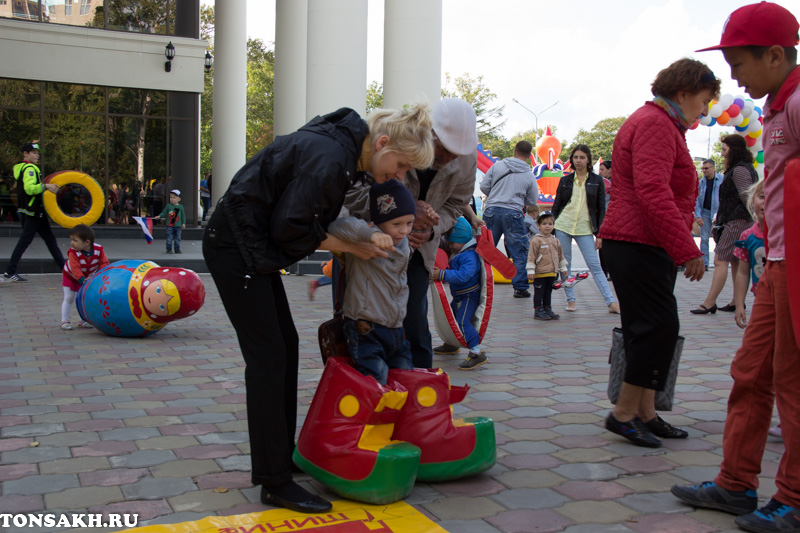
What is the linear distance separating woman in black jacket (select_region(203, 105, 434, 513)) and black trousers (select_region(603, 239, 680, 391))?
1.44 m

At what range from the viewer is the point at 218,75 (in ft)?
77.6

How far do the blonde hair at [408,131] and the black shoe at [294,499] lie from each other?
1432 mm

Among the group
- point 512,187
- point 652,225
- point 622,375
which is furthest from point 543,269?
point 652,225

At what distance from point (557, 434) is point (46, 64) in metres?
A: 19.4

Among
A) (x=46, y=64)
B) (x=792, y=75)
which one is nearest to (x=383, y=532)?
(x=792, y=75)

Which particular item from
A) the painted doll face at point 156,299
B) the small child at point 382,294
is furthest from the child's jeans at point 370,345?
the painted doll face at point 156,299

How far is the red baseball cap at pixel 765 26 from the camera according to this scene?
315 centimetres

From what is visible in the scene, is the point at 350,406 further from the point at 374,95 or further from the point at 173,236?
the point at 374,95

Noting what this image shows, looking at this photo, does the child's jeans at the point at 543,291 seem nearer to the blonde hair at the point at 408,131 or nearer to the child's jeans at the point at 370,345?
the child's jeans at the point at 370,345

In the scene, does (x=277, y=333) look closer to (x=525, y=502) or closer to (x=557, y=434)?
(x=525, y=502)

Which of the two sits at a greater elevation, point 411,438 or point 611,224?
point 611,224

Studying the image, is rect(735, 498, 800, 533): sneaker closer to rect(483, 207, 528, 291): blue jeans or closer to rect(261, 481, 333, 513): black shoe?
rect(261, 481, 333, 513): black shoe

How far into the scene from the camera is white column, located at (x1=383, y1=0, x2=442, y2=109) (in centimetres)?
1416

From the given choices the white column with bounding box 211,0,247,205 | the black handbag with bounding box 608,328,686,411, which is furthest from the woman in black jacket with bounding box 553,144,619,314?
the white column with bounding box 211,0,247,205
